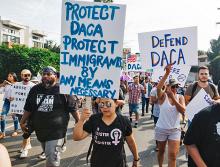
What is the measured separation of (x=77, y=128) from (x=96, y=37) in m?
1.05

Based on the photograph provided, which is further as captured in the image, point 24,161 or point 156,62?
point 24,161

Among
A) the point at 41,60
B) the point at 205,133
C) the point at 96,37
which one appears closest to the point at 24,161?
the point at 96,37

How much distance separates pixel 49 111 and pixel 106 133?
1585 mm

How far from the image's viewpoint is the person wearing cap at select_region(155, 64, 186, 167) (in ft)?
18.6

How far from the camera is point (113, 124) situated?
4.03 meters

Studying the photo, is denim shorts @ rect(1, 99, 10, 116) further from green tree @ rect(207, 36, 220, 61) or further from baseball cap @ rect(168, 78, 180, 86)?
green tree @ rect(207, 36, 220, 61)

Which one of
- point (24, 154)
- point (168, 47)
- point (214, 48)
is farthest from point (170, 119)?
point (214, 48)

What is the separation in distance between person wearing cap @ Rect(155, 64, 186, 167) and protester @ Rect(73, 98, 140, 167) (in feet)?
5.53

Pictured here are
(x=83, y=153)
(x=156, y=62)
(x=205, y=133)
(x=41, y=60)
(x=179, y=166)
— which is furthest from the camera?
(x=41, y=60)

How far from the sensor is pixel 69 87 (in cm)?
414

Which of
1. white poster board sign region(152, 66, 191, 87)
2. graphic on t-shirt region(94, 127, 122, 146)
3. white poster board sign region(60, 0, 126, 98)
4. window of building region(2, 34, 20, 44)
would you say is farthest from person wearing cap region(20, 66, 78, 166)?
window of building region(2, 34, 20, 44)

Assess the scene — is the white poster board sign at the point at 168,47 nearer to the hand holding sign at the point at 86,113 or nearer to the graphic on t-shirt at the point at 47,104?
the graphic on t-shirt at the point at 47,104

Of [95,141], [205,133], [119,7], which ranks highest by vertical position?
[119,7]

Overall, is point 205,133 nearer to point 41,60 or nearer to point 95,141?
point 95,141
